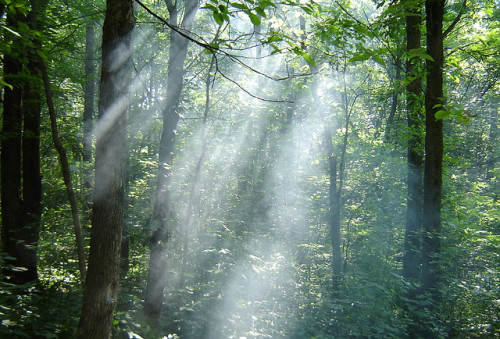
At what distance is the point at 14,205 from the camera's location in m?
6.51

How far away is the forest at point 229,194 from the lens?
302 cm

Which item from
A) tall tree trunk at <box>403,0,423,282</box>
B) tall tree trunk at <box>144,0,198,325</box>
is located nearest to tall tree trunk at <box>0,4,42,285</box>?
tall tree trunk at <box>144,0,198,325</box>

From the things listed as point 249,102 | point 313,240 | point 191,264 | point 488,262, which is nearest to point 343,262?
point 313,240

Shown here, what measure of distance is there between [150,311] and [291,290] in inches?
154

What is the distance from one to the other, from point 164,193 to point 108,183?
202 inches

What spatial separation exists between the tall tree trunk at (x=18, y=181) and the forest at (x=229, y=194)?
0.03m

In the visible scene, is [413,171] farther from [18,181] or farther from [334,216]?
[18,181]

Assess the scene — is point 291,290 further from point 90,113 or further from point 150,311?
point 90,113

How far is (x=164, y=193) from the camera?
7.97m

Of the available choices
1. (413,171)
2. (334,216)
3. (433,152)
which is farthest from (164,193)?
(334,216)

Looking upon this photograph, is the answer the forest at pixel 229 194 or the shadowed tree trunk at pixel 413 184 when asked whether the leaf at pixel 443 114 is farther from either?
the shadowed tree trunk at pixel 413 184

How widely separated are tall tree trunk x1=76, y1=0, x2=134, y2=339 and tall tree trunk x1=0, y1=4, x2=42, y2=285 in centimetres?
415

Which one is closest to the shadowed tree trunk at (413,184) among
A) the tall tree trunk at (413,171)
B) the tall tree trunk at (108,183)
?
the tall tree trunk at (413,171)

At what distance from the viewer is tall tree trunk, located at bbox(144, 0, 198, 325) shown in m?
7.67
